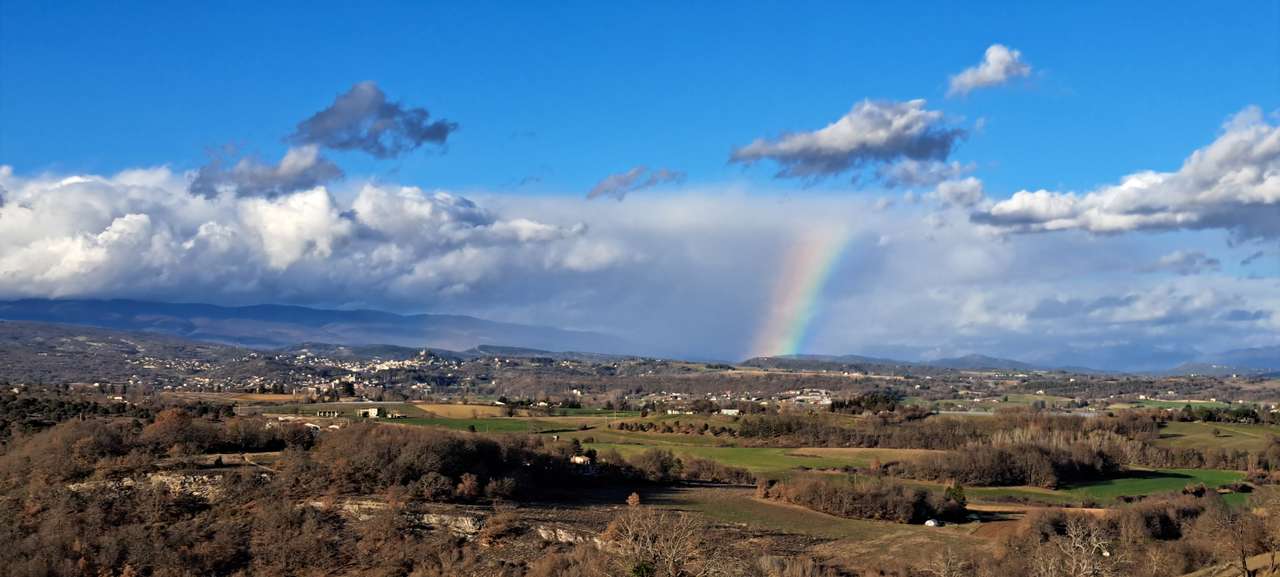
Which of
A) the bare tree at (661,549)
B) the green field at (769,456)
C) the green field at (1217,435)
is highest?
the green field at (1217,435)

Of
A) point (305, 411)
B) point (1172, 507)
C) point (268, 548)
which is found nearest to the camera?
point (268, 548)

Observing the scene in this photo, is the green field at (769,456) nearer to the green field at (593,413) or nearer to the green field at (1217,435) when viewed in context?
the green field at (593,413)

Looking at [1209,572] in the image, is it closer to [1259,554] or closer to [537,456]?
[1259,554]

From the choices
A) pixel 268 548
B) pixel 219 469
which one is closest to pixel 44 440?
pixel 219 469

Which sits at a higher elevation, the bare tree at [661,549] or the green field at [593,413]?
the bare tree at [661,549]

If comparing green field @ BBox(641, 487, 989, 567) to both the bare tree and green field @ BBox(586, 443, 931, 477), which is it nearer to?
the bare tree

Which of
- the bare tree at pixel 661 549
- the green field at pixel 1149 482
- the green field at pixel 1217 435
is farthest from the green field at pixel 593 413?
the bare tree at pixel 661 549

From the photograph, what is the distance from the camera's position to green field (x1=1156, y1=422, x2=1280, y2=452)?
10206cm

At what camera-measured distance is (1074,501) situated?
71.2 meters

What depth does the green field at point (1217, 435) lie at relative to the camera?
4018 inches

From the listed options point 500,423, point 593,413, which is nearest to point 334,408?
point 500,423

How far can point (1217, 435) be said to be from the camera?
10844 centimetres

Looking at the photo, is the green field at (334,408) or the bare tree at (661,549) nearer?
the bare tree at (661,549)

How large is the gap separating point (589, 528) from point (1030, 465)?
4566 centimetres
